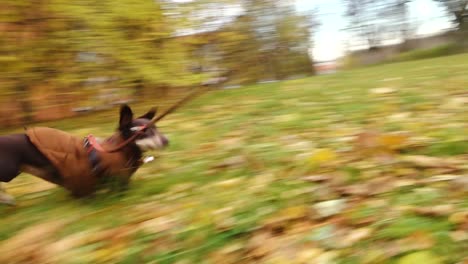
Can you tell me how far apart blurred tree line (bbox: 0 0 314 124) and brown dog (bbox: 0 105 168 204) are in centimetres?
366

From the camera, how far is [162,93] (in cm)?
888

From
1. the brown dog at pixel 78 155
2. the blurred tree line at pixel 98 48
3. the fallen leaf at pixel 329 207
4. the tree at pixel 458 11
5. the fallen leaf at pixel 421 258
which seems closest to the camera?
the fallen leaf at pixel 421 258

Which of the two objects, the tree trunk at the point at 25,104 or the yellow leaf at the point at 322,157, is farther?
the tree trunk at the point at 25,104

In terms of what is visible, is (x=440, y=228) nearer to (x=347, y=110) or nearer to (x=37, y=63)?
(x=347, y=110)

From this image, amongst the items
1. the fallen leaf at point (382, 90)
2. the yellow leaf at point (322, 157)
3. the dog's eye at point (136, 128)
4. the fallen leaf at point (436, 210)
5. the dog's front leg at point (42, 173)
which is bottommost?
the fallen leaf at point (382, 90)

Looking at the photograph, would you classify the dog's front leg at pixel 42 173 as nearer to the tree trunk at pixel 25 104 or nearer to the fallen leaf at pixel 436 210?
the fallen leaf at pixel 436 210

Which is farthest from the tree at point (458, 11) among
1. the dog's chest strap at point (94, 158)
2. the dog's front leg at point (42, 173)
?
the dog's front leg at point (42, 173)

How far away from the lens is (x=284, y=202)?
3.34 meters

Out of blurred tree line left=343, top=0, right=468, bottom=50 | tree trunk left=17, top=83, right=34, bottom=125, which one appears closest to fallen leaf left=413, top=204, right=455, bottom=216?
tree trunk left=17, top=83, right=34, bottom=125

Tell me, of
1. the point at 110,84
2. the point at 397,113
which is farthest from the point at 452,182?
the point at 110,84

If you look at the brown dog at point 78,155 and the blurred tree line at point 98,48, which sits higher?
the blurred tree line at point 98,48

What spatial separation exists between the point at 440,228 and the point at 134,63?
5803 mm

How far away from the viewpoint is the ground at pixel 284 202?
280 centimetres

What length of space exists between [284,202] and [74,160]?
5.33 ft
